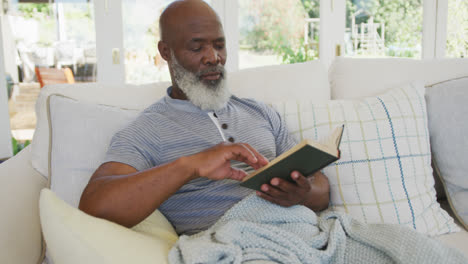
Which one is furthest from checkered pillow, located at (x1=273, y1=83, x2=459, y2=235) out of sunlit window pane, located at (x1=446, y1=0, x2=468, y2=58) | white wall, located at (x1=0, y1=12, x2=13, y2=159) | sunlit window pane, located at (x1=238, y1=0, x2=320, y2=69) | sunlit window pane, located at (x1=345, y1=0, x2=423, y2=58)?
white wall, located at (x1=0, y1=12, x2=13, y2=159)

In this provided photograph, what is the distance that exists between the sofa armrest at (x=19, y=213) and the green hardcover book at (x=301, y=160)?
63 centimetres

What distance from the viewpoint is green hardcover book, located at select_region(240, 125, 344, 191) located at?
2.76 feet

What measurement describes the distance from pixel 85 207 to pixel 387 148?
93cm

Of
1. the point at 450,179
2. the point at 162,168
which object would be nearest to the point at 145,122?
the point at 162,168

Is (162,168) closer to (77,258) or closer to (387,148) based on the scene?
(77,258)

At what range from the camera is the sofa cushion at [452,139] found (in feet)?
4.58

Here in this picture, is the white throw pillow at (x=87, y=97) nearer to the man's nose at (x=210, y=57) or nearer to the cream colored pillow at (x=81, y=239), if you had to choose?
the man's nose at (x=210, y=57)

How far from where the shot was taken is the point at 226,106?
142 centimetres

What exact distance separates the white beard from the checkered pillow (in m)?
0.30

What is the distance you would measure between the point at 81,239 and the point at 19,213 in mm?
485

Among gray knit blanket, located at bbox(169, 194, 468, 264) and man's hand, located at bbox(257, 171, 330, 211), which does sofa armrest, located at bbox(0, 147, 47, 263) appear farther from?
man's hand, located at bbox(257, 171, 330, 211)

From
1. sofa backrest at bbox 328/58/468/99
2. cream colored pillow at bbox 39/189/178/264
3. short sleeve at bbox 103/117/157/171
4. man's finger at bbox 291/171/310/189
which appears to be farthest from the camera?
sofa backrest at bbox 328/58/468/99

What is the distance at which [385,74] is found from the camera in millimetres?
1631

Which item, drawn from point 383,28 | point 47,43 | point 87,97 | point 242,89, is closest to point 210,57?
point 242,89
